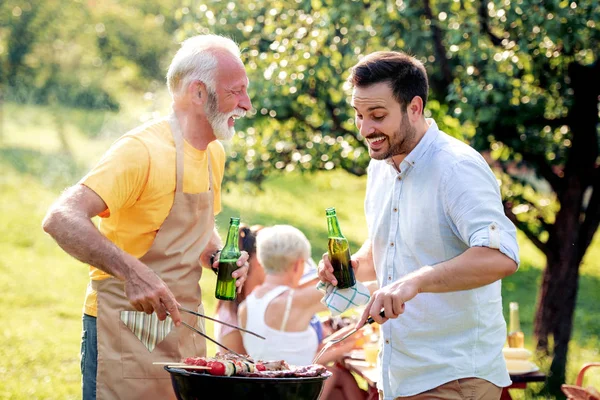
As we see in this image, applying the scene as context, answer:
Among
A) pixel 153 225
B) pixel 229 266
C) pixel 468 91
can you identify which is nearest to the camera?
pixel 153 225

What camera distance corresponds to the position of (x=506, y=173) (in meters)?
6.69

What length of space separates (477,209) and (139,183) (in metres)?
1.25

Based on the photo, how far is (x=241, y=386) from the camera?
2.81 m

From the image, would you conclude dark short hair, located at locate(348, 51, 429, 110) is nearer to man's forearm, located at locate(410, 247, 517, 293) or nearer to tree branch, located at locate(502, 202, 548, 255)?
man's forearm, located at locate(410, 247, 517, 293)

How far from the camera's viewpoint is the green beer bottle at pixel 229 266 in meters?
3.70

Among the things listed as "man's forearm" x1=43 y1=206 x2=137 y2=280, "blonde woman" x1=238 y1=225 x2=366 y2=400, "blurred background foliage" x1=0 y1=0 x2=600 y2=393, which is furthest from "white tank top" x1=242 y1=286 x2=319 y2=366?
"man's forearm" x1=43 y1=206 x2=137 y2=280

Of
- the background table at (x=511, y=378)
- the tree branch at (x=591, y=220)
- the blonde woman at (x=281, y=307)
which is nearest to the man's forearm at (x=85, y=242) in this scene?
the background table at (x=511, y=378)

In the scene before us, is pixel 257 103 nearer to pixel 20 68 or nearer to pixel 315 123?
pixel 315 123

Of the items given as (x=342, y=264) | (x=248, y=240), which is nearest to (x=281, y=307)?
(x=248, y=240)

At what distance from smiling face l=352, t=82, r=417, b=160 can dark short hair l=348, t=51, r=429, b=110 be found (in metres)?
0.02

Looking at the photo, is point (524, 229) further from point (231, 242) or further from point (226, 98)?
point (226, 98)

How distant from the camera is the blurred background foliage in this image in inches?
221

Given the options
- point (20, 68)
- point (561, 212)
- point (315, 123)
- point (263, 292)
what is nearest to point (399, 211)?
point (263, 292)

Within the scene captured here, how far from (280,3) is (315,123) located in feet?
3.01
